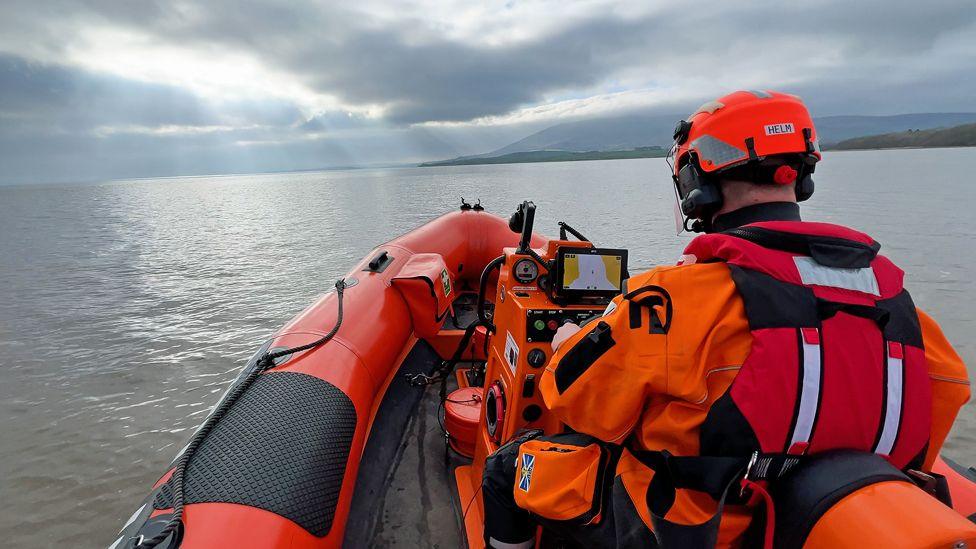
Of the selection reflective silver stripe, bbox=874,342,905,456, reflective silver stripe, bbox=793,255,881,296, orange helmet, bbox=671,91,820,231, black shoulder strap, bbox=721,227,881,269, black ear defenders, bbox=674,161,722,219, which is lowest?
reflective silver stripe, bbox=874,342,905,456

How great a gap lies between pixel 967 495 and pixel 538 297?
153 cm

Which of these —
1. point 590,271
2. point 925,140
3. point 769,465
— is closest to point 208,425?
point 590,271

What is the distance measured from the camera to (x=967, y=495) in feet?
4.88

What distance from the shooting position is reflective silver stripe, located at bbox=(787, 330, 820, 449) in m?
0.85

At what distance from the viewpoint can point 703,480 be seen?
34.9 inches

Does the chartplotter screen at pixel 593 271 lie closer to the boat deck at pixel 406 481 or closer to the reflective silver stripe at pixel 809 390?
the reflective silver stripe at pixel 809 390

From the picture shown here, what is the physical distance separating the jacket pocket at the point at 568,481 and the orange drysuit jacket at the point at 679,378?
0.12 meters

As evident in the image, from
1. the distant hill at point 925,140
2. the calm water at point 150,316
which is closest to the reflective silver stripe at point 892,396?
the calm water at point 150,316

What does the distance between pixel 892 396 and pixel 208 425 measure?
2085 millimetres

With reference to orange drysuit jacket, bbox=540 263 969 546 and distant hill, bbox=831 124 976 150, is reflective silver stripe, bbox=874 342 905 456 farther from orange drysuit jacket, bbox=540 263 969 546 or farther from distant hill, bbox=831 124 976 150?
distant hill, bbox=831 124 976 150

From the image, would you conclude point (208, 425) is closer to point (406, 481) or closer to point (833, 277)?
point (406, 481)

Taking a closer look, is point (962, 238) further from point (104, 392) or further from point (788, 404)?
point (104, 392)

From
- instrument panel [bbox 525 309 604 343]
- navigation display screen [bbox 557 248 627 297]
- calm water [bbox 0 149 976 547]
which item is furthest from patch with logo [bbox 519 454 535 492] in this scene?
calm water [bbox 0 149 976 547]

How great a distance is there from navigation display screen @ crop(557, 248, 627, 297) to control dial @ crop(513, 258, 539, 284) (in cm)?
15
